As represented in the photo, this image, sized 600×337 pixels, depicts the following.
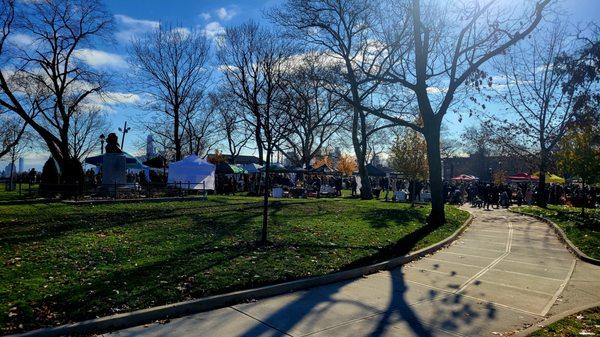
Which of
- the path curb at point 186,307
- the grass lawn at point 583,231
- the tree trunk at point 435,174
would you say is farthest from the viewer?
the tree trunk at point 435,174

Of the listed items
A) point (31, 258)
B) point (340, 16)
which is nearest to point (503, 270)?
point (31, 258)

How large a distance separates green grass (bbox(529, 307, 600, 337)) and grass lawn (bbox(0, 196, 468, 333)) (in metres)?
3.89

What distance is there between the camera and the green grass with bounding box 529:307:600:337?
5.52 m

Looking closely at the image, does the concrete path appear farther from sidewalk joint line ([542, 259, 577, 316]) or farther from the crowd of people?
the crowd of people

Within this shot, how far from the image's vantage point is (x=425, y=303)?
7.07 metres

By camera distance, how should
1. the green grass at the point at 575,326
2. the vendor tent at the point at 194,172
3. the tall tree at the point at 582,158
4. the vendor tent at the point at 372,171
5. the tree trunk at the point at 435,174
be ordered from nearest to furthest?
the green grass at the point at 575,326
the tree trunk at the point at 435,174
the tall tree at the point at 582,158
the vendor tent at the point at 194,172
the vendor tent at the point at 372,171

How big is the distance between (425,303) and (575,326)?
6.61 feet

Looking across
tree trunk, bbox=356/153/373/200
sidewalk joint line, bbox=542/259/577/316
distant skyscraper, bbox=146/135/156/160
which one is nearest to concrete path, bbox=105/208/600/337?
sidewalk joint line, bbox=542/259/577/316

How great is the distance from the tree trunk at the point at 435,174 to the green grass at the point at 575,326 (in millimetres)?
10485

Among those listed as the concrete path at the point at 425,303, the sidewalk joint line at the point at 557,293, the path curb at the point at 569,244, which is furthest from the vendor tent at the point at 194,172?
the sidewalk joint line at the point at 557,293

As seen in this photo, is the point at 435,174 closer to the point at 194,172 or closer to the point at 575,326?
the point at 575,326

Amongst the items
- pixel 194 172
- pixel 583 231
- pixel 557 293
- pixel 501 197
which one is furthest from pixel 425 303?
pixel 501 197

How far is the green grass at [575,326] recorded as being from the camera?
5.52 meters

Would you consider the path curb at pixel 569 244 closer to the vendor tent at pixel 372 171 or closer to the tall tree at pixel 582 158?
the tall tree at pixel 582 158
